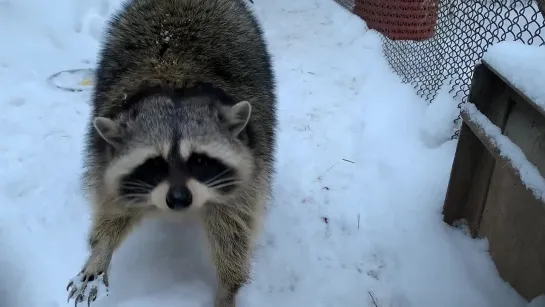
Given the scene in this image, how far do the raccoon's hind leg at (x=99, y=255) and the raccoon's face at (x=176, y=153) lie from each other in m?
0.17

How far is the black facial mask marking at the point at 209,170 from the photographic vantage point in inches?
63.2

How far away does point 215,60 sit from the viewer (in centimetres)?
208

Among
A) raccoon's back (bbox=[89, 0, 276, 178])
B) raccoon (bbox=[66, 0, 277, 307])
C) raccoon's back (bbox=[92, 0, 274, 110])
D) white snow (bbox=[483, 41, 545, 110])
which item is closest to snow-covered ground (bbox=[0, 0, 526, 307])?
raccoon (bbox=[66, 0, 277, 307])

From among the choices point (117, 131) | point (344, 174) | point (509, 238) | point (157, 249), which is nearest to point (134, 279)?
point (157, 249)

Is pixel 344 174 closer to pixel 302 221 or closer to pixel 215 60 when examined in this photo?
pixel 302 221

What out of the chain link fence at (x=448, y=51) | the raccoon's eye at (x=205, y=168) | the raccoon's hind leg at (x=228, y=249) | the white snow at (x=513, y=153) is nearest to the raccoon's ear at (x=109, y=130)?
the raccoon's eye at (x=205, y=168)

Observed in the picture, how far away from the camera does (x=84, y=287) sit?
73.6 inches

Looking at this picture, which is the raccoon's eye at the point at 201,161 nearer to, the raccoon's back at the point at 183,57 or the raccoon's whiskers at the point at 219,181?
the raccoon's whiskers at the point at 219,181

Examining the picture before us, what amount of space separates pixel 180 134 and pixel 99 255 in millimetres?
643

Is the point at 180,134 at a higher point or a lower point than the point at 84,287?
higher

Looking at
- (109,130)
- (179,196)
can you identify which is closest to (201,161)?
(179,196)

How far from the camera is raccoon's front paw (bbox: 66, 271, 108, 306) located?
1.86 meters

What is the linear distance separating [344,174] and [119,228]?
115cm

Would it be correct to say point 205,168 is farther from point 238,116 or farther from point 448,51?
point 448,51
